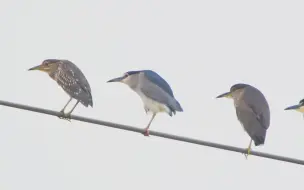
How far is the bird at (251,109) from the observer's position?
12406 mm

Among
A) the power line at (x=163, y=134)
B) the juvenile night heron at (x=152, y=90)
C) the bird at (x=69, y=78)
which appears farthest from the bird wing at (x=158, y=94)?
the power line at (x=163, y=134)

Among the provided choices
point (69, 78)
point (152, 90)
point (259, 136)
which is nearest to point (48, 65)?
point (69, 78)

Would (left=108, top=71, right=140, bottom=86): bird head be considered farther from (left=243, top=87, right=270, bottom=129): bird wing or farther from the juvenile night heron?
(left=243, top=87, right=270, bottom=129): bird wing

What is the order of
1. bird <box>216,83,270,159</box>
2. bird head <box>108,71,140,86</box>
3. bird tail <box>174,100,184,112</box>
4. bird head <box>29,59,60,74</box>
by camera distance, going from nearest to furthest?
bird <box>216,83,270,159</box> → bird tail <box>174,100,184,112</box> → bird head <box>108,71,140,86</box> → bird head <box>29,59,60,74</box>

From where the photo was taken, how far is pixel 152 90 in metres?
13.7

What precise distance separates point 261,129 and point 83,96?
2752 millimetres

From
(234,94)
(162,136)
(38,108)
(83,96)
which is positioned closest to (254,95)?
(234,94)

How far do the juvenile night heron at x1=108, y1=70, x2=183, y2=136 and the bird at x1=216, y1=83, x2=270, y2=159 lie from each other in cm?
106

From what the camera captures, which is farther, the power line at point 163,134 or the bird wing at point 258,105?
the bird wing at point 258,105

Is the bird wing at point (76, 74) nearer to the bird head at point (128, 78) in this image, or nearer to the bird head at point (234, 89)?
the bird head at point (128, 78)

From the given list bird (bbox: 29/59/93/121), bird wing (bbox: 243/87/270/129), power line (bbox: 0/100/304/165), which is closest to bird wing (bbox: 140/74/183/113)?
bird (bbox: 29/59/93/121)

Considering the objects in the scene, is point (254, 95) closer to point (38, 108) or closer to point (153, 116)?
point (153, 116)

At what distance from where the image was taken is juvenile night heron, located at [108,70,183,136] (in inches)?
521

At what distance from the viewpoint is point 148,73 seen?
46.0 feet
